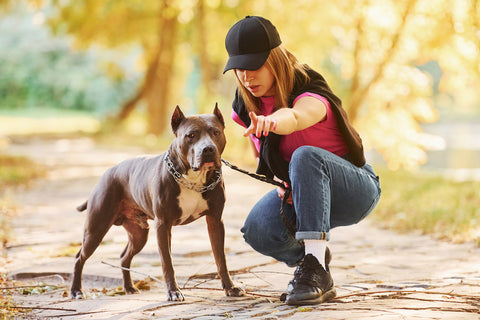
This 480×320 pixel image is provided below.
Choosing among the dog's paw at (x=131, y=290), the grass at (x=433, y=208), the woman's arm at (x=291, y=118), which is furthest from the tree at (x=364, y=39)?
the dog's paw at (x=131, y=290)

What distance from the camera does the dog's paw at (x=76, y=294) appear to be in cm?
358

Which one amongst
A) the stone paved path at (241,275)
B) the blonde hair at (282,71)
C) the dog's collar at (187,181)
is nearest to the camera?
the stone paved path at (241,275)

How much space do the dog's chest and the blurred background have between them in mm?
→ 2716

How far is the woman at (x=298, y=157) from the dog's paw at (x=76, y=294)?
3.42 feet

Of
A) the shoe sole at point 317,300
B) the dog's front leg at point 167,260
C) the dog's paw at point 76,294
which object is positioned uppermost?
the dog's front leg at point 167,260

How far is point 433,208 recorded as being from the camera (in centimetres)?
646

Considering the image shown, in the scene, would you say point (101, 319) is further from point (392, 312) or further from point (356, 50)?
point (356, 50)

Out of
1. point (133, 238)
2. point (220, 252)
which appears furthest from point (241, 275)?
point (133, 238)

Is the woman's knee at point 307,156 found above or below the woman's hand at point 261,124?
below

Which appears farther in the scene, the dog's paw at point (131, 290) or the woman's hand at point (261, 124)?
the dog's paw at point (131, 290)

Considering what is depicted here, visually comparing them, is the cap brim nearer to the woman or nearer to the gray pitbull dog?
the woman

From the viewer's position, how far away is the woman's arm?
2730mm

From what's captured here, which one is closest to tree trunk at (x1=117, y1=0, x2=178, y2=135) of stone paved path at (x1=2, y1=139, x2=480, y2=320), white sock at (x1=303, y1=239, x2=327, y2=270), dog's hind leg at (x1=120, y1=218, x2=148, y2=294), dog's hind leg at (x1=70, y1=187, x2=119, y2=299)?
stone paved path at (x1=2, y1=139, x2=480, y2=320)

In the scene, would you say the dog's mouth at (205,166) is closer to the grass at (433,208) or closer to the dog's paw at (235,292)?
the dog's paw at (235,292)
